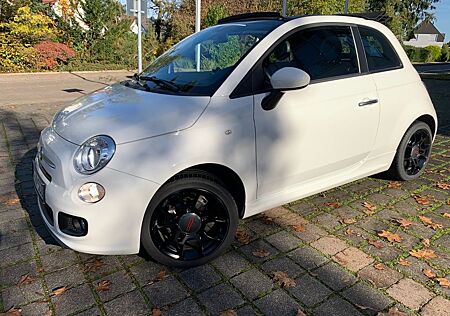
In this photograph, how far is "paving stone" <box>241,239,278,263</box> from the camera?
9.21 ft

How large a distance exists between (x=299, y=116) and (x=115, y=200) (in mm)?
1550

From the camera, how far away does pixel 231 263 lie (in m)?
2.75

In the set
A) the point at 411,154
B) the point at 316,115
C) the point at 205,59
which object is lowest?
the point at 411,154

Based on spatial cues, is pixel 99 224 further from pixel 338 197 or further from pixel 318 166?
pixel 338 197

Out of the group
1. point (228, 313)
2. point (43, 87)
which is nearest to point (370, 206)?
point (228, 313)

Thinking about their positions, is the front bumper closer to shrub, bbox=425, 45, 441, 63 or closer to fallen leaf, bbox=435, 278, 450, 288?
fallen leaf, bbox=435, 278, 450, 288

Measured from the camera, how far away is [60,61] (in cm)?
1895

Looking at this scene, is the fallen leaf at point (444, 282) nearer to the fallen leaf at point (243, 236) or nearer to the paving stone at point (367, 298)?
the paving stone at point (367, 298)

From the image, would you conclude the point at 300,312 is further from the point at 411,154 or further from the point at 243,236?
the point at 411,154

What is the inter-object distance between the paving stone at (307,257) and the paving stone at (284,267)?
0.17ft

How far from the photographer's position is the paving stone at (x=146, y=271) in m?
2.56

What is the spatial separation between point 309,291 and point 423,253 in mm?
1100

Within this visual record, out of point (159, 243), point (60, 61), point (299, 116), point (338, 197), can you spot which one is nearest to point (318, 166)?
point (299, 116)

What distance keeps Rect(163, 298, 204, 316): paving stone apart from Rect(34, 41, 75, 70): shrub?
61.4ft
